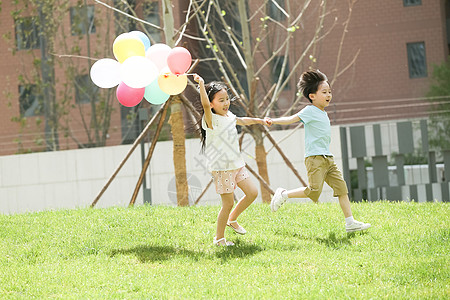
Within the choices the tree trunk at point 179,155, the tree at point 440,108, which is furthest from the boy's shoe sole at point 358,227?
the tree at point 440,108

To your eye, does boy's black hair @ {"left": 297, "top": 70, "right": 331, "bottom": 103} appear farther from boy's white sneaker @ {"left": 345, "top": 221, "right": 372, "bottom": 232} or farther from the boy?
boy's white sneaker @ {"left": 345, "top": 221, "right": 372, "bottom": 232}

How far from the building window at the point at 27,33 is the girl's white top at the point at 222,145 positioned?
12.3 meters

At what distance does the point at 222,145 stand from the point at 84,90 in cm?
1148

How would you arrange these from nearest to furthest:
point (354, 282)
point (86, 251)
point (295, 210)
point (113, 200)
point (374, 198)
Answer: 1. point (354, 282)
2. point (86, 251)
3. point (295, 210)
4. point (374, 198)
5. point (113, 200)

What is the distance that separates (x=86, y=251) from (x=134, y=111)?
10693 mm

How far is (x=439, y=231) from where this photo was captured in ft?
19.4

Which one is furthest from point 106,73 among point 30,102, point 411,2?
point 411,2

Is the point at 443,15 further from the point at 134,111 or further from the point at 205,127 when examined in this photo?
the point at 205,127

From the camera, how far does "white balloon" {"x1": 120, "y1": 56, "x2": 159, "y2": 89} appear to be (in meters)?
6.02

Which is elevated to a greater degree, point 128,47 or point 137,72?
point 128,47

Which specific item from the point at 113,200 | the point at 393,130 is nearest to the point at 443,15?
the point at 393,130

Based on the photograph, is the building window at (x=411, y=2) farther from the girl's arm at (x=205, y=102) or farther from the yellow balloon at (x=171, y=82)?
the girl's arm at (x=205, y=102)

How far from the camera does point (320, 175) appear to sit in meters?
6.07

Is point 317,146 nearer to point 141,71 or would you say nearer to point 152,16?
point 141,71
